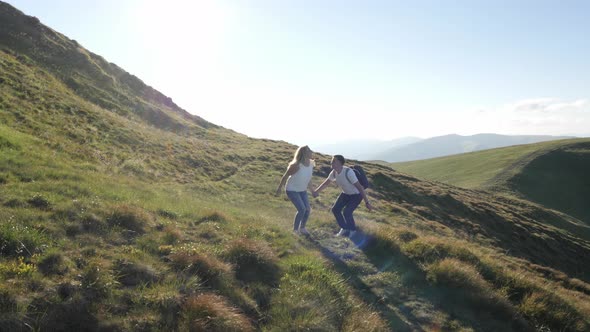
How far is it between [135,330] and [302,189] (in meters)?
7.25

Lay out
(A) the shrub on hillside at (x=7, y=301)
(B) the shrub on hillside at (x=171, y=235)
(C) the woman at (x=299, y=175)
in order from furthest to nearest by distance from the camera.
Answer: (C) the woman at (x=299, y=175) < (B) the shrub on hillside at (x=171, y=235) < (A) the shrub on hillside at (x=7, y=301)

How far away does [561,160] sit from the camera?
284ft

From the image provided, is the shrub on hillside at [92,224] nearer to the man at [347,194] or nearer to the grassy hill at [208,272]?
the grassy hill at [208,272]

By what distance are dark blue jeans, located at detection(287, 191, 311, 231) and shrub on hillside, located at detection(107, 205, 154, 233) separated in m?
4.52

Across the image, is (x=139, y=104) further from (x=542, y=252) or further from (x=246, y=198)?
(x=542, y=252)

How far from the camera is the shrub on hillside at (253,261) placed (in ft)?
25.7

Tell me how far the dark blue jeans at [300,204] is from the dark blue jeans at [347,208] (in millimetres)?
1043

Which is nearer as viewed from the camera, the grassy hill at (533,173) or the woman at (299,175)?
the woman at (299,175)

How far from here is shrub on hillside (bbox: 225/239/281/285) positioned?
309 inches

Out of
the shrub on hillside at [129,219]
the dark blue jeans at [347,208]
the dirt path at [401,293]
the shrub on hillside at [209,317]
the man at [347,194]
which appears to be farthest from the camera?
the dark blue jeans at [347,208]

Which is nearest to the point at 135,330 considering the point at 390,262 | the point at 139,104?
the point at 390,262

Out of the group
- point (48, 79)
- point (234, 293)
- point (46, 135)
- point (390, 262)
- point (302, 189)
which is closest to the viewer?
point (234, 293)

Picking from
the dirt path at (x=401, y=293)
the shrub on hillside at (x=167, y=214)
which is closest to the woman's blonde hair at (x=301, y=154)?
the dirt path at (x=401, y=293)

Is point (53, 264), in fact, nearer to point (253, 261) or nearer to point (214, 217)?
point (253, 261)
